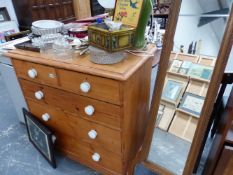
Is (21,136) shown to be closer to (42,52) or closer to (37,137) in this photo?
(37,137)

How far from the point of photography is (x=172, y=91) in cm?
101

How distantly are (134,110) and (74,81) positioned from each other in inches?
13.6

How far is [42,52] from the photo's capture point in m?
1.01

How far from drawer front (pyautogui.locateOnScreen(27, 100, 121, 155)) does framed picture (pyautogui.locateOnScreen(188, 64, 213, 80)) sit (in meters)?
0.48

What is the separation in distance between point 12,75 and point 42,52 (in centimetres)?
59

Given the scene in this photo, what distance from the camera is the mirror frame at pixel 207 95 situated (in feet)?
2.17

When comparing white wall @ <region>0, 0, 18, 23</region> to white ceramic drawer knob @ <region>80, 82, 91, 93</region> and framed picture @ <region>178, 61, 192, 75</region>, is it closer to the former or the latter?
white ceramic drawer knob @ <region>80, 82, 91, 93</region>

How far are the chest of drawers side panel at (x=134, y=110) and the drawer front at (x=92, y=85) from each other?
0.15ft

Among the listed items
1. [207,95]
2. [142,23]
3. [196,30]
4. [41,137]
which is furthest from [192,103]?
[41,137]

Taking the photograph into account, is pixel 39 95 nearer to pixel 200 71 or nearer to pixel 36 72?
pixel 36 72

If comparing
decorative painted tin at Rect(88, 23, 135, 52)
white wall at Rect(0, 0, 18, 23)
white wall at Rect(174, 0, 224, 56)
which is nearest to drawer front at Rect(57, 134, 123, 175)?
decorative painted tin at Rect(88, 23, 135, 52)

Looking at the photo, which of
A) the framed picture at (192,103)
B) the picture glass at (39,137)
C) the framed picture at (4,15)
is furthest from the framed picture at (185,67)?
the framed picture at (4,15)

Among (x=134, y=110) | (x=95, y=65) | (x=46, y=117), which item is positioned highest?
(x=95, y=65)

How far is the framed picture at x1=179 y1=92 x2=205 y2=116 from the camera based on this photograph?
93 cm
